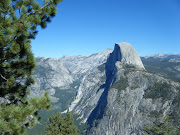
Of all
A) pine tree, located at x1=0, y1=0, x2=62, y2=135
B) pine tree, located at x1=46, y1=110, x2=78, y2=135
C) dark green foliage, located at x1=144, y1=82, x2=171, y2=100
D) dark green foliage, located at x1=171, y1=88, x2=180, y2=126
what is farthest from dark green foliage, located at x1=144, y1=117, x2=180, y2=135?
dark green foliage, located at x1=144, y1=82, x2=171, y2=100

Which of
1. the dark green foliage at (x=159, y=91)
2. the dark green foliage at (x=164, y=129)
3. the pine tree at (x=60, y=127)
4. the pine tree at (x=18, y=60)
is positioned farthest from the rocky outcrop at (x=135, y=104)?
the pine tree at (x=18, y=60)

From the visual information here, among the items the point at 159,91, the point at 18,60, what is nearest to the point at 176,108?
the point at 159,91

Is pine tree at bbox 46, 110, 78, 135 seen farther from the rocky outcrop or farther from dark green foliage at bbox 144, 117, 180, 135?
the rocky outcrop

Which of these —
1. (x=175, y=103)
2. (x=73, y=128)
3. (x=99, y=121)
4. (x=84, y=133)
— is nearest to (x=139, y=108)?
(x=175, y=103)

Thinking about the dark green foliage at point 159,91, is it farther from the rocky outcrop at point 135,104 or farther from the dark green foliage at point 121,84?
the dark green foliage at point 121,84

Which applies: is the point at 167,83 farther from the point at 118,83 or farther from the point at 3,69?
the point at 3,69
